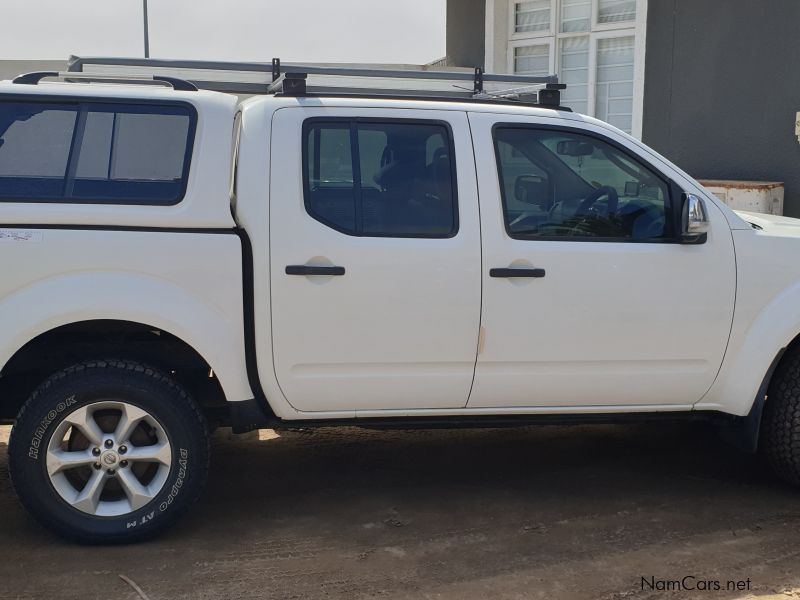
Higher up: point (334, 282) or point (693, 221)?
point (693, 221)

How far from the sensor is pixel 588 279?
4137 millimetres

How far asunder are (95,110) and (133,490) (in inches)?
63.2

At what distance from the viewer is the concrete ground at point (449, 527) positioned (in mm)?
3643

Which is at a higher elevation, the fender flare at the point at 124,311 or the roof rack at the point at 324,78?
the roof rack at the point at 324,78

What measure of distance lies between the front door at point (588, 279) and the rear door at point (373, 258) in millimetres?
122

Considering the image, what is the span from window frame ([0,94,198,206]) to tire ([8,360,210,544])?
2.22 ft

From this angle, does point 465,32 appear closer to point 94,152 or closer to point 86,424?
point 94,152

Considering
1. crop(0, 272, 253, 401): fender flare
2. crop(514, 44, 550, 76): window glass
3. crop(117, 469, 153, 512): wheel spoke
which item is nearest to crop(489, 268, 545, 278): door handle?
crop(0, 272, 253, 401): fender flare

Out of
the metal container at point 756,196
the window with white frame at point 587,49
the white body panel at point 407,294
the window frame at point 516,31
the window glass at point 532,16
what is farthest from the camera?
the window glass at point 532,16

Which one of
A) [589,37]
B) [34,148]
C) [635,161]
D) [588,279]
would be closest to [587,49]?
[589,37]

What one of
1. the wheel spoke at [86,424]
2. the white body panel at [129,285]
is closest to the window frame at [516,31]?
the white body panel at [129,285]

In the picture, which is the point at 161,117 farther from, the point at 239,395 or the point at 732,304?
the point at 732,304

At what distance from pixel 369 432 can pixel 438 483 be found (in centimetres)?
94

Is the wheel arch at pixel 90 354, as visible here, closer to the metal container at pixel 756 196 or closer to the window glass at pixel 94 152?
the window glass at pixel 94 152
